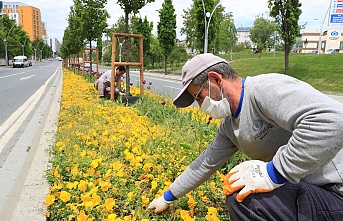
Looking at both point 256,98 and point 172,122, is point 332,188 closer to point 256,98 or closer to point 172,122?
point 256,98

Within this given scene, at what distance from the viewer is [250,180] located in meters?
1.52

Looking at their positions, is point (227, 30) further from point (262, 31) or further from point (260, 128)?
point (260, 128)

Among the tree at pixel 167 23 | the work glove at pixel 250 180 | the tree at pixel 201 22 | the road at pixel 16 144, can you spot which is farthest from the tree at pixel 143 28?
the work glove at pixel 250 180

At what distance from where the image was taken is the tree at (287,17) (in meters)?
16.3

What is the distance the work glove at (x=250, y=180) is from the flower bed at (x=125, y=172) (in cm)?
56

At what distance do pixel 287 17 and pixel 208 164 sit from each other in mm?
16536

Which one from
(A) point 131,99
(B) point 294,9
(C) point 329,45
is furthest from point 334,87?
(C) point 329,45

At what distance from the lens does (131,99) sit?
23.2 feet

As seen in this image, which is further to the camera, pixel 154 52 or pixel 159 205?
pixel 154 52

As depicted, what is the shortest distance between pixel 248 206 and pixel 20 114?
7.36 m

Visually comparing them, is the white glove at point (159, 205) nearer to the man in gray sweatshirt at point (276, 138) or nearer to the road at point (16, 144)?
the man in gray sweatshirt at point (276, 138)

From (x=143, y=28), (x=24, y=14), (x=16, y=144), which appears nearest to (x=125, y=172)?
(x=16, y=144)

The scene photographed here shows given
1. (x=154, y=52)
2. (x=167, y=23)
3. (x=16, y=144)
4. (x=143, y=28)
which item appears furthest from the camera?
(x=154, y=52)

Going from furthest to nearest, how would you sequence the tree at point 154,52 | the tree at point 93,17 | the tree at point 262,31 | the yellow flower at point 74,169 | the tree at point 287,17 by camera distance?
the tree at point 262,31 → the tree at point 154,52 → the tree at point 287,17 → the tree at point 93,17 → the yellow flower at point 74,169
